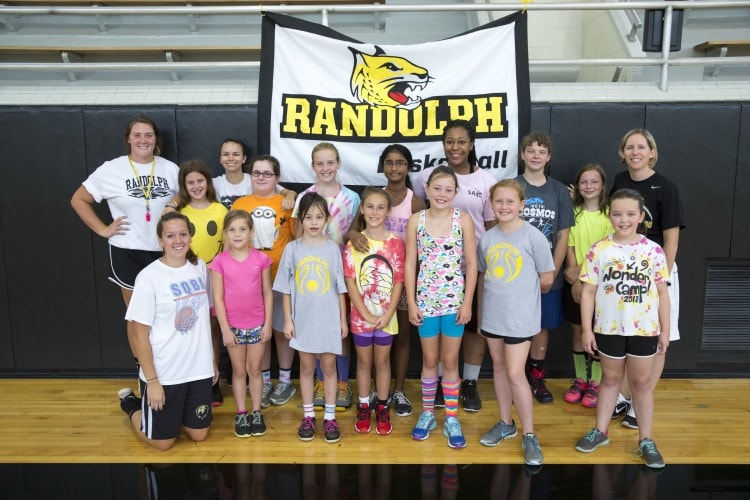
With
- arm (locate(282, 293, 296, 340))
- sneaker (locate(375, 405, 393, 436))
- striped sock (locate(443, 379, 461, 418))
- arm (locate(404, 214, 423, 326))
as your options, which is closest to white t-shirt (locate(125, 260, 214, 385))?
arm (locate(282, 293, 296, 340))

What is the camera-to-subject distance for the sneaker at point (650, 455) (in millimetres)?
2916

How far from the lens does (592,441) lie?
3098 mm

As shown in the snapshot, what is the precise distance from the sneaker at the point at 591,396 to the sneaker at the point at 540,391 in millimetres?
209

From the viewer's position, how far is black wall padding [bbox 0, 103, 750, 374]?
396 cm

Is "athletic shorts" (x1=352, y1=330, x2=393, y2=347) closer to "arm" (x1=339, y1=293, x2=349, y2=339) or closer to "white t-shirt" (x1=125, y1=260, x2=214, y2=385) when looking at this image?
"arm" (x1=339, y1=293, x2=349, y2=339)

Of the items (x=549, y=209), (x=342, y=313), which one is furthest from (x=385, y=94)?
(x=342, y=313)

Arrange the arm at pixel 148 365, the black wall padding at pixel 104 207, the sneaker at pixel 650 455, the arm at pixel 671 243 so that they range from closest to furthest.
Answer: the sneaker at pixel 650 455 < the arm at pixel 148 365 < the arm at pixel 671 243 < the black wall padding at pixel 104 207

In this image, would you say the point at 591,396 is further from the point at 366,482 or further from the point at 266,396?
the point at 266,396

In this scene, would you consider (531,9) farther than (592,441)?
Yes

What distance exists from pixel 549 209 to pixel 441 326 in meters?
0.99

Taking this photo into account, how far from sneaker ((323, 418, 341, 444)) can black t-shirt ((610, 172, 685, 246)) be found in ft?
6.95

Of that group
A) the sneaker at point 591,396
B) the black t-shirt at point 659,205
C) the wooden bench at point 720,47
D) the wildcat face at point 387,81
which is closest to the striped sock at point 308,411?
the sneaker at point 591,396

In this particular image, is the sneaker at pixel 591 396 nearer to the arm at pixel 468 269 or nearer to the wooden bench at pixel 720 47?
the arm at pixel 468 269

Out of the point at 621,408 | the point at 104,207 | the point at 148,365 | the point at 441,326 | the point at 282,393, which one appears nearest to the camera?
the point at 148,365
